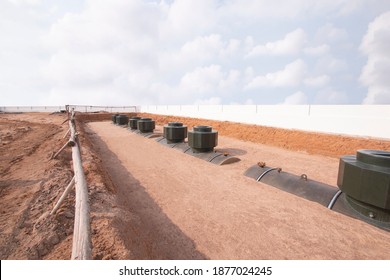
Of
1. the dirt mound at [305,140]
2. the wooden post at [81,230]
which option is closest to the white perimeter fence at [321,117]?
the dirt mound at [305,140]

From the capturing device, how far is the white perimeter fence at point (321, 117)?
1180 cm

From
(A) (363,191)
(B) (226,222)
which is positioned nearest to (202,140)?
(B) (226,222)

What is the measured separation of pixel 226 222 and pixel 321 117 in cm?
1294

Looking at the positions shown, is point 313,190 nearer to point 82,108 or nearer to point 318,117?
point 318,117

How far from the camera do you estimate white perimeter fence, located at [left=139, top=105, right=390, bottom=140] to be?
1180 cm

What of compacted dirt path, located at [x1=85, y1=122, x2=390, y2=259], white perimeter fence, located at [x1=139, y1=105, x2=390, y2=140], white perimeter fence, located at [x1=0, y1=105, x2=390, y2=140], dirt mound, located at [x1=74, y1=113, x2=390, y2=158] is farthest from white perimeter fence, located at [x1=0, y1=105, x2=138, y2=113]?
compacted dirt path, located at [x1=85, y1=122, x2=390, y2=259]

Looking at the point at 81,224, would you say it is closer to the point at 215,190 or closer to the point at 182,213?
the point at 182,213

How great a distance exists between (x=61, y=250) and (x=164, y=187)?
12.0 feet

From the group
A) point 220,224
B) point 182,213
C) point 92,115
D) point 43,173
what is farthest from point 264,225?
point 92,115

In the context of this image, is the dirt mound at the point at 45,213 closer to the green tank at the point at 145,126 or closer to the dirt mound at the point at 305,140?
the green tank at the point at 145,126

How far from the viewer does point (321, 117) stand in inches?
572

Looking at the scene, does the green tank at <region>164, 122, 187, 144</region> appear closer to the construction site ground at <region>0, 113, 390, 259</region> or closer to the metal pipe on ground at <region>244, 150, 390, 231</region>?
the construction site ground at <region>0, 113, 390, 259</region>

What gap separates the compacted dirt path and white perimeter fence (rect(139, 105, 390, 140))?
22.5ft

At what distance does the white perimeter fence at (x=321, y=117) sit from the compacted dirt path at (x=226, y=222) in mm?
6870
